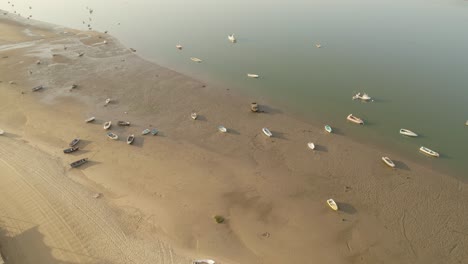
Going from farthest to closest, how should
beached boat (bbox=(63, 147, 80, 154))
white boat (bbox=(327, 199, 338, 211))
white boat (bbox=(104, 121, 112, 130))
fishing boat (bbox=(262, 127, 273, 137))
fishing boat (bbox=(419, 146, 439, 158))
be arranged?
white boat (bbox=(104, 121, 112, 130)) → fishing boat (bbox=(262, 127, 273, 137)) → fishing boat (bbox=(419, 146, 439, 158)) → beached boat (bbox=(63, 147, 80, 154)) → white boat (bbox=(327, 199, 338, 211))

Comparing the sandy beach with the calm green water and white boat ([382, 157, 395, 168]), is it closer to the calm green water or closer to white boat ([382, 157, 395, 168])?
white boat ([382, 157, 395, 168])

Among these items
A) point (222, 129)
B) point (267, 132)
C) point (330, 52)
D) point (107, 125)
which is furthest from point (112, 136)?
point (330, 52)

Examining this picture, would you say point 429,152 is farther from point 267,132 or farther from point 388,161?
point 267,132

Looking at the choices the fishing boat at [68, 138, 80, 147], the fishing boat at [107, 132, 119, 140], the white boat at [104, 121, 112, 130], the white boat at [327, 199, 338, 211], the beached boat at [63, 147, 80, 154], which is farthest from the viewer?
the white boat at [104, 121, 112, 130]

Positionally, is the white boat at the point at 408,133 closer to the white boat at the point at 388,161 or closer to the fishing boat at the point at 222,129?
the white boat at the point at 388,161

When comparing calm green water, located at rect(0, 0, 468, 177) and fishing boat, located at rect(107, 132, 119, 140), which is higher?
calm green water, located at rect(0, 0, 468, 177)

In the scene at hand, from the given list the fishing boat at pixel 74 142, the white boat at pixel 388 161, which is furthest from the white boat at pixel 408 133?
the fishing boat at pixel 74 142

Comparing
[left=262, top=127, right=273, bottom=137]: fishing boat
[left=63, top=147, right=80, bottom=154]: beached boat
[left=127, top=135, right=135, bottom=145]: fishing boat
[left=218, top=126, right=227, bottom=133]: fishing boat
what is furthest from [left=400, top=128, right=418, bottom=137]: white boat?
[left=63, top=147, right=80, bottom=154]: beached boat
